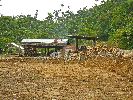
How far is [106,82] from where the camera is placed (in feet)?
53.9

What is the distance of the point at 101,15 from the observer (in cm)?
6894

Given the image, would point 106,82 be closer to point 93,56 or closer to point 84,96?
point 84,96

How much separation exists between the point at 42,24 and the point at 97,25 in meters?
25.5

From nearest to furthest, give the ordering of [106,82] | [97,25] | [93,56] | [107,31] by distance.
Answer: [106,82] < [93,56] < [107,31] < [97,25]

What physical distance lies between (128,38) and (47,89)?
32.0m

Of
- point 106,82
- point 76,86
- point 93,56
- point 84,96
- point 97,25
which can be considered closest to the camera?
point 84,96

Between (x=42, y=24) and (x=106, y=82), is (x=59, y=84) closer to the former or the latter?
(x=106, y=82)

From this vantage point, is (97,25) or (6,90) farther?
(97,25)

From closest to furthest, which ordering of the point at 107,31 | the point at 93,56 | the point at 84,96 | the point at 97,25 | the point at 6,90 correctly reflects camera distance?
1. the point at 84,96
2. the point at 6,90
3. the point at 93,56
4. the point at 107,31
5. the point at 97,25

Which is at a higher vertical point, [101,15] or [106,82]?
[101,15]

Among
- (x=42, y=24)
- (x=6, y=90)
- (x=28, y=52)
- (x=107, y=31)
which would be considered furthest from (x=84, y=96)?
(x=42, y=24)

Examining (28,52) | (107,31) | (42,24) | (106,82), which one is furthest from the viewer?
(42,24)

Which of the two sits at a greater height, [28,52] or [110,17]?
[110,17]

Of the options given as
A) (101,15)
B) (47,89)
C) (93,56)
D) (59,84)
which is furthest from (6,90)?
(101,15)
